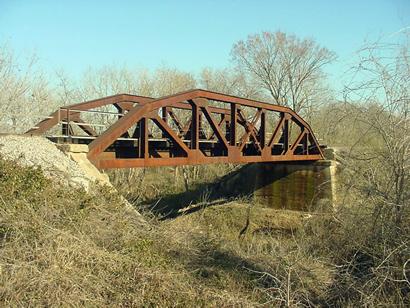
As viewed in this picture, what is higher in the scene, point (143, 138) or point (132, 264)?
point (143, 138)

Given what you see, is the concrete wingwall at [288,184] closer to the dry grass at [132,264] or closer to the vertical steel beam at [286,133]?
the vertical steel beam at [286,133]

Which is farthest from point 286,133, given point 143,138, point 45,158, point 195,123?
point 45,158

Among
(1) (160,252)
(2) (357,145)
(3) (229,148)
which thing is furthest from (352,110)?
(3) (229,148)

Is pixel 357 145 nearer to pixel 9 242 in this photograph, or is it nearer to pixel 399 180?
pixel 399 180

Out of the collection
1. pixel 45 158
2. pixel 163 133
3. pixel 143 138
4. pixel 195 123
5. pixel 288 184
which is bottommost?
pixel 288 184

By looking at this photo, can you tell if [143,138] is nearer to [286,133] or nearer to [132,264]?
[132,264]

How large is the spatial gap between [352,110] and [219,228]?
14411 millimetres

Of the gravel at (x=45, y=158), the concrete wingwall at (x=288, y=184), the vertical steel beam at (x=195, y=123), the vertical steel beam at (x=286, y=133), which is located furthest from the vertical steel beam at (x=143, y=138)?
the concrete wingwall at (x=288, y=184)

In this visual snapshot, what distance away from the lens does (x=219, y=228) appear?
2198 cm

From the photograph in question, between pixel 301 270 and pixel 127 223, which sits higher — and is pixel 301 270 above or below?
below

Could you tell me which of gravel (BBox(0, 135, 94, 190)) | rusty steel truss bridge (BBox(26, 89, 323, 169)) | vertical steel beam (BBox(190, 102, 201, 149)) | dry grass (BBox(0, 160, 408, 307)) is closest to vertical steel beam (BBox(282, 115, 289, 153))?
rusty steel truss bridge (BBox(26, 89, 323, 169))

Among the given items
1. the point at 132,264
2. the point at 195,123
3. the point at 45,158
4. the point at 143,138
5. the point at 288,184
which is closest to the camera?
the point at 132,264

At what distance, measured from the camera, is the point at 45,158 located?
9258mm

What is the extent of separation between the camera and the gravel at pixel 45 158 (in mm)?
8664
